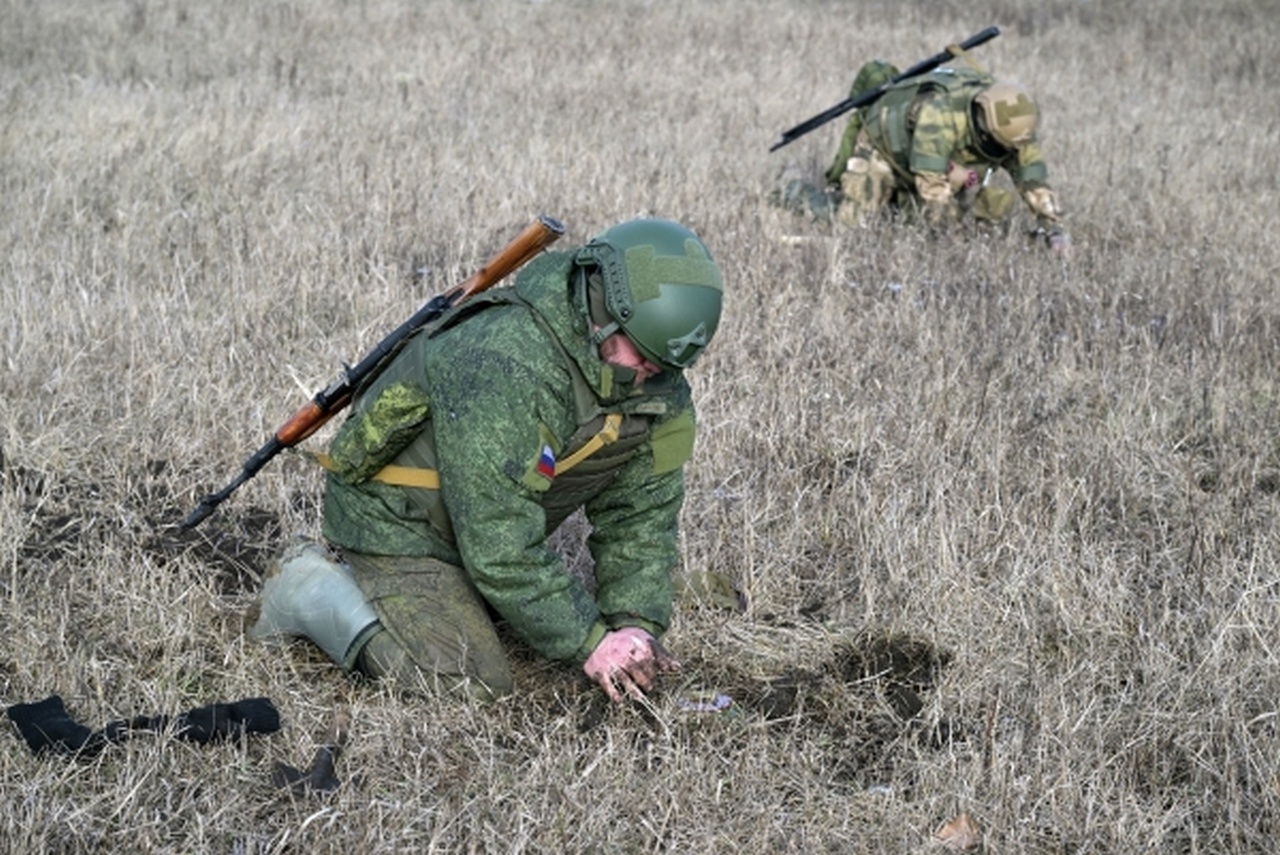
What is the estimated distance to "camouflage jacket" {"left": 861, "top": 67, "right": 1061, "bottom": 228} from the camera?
29.0ft

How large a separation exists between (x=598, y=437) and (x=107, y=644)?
4.83ft

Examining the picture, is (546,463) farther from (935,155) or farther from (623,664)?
(935,155)

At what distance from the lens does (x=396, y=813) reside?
3.37 metres

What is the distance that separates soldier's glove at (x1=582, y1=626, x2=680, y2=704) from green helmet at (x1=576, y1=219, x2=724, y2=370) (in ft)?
2.35

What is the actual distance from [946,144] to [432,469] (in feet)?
19.1

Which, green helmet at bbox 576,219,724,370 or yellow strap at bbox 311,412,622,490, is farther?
yellow strap at bbox 311,412,622,490

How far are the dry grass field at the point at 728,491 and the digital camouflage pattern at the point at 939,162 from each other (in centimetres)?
43

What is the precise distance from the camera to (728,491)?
513 centimetres

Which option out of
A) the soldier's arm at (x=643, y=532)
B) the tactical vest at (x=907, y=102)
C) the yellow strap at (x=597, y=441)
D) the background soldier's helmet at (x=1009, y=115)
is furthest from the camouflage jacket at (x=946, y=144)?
the yellow strap at (x=597, y=441)

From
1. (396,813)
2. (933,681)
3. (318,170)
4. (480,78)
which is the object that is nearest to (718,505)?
(933,681)

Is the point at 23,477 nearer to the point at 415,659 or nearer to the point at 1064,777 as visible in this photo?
the point at 415,659

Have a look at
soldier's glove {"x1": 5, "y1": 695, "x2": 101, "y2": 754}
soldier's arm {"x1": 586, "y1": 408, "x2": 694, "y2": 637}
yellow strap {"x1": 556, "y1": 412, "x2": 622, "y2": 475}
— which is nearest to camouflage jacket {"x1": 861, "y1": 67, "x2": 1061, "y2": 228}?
soldier's arm {"x1": 586, "y1": 408, "x2": 694, "y2": 637}

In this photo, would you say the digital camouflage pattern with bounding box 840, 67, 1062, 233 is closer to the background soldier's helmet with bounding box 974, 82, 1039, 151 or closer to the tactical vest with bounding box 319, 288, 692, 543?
the background soldier's helmet with bounding box 974, 82, 1039, 151

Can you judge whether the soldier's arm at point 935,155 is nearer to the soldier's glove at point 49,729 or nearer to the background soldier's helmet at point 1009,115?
the background soldier's helmet at point 1009,115
